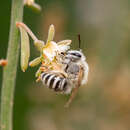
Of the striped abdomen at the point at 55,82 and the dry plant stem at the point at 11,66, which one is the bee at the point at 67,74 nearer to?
the striped abdomen at the point at 55,82

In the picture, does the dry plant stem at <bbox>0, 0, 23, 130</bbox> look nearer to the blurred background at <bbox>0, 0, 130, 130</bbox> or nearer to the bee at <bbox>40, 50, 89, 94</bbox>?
the bee at <bbox>40, 50, 89, 94</bbox>

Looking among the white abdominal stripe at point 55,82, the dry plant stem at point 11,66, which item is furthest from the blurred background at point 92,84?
the white abdominal stripe at point 55,82

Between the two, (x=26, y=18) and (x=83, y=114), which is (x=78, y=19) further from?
(x=83, y=114)

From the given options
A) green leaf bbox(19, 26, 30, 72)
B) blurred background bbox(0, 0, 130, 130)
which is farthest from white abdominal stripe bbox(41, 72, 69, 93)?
blurred background bbox(0, 0, 130, 130)

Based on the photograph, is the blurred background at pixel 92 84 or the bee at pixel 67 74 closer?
the bee at pixel 67 74

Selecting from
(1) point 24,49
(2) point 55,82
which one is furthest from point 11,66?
(2) point 55,82

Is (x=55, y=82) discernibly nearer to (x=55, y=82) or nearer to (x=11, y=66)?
(x=55, y=82)
